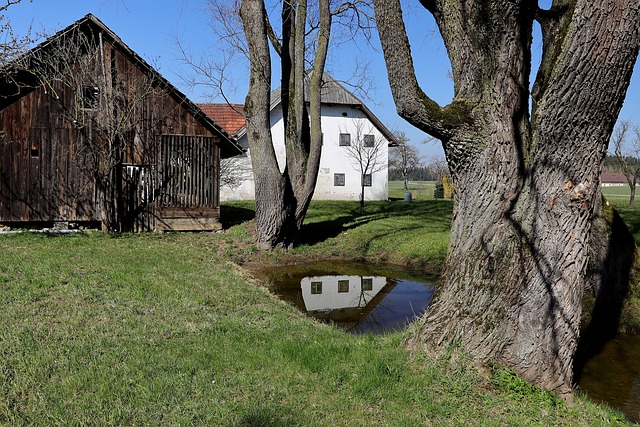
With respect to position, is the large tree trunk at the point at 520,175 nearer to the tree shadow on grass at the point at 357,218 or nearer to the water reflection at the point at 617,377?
the water reflection at the point at 617,377

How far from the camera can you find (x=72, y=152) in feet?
50.4

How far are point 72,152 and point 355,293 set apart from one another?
399 inches

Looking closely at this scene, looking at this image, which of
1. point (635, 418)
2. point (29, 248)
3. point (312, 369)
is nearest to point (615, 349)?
point (635, 418)

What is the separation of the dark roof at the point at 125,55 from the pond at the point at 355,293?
250 inches

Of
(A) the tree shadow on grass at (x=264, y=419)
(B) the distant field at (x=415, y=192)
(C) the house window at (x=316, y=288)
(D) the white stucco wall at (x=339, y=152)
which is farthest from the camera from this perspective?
(B) the distant field at (x=415, y=192)

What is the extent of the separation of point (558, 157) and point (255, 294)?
5.27 metres

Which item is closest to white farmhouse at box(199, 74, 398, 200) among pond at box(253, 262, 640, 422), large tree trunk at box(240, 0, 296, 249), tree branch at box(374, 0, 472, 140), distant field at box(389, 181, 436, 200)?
distant field at box(389, 181, 436, 200)

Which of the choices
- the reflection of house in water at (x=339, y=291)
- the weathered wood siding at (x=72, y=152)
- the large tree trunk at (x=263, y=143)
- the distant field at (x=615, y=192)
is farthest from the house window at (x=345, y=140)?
the distant field at (x=615, y=192)

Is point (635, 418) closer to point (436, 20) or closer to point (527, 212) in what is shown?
point (527, 212)

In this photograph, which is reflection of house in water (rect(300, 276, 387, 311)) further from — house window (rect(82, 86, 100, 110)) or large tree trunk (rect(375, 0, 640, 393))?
house window (rect(82, 86, 100, 110))

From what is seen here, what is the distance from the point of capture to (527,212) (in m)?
4.63

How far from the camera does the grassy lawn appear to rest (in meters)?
4.03

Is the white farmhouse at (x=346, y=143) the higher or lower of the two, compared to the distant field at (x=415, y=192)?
higher

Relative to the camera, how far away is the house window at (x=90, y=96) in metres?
15.4
